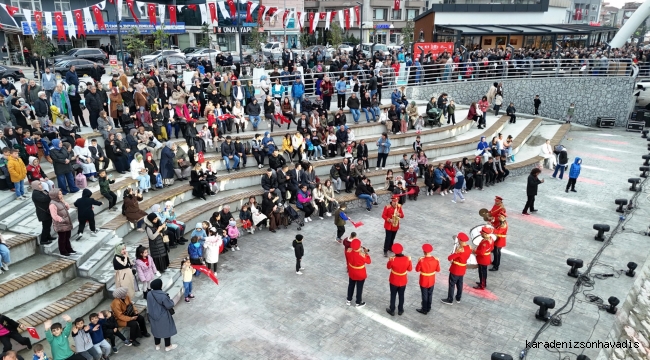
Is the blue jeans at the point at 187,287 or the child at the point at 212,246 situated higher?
the child at the point at 212,246

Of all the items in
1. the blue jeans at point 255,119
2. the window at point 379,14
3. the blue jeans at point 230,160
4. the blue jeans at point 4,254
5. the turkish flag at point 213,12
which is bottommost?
the blue jeans at point 4,254

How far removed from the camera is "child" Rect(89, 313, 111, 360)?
26.4ft

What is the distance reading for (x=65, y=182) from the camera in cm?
1240

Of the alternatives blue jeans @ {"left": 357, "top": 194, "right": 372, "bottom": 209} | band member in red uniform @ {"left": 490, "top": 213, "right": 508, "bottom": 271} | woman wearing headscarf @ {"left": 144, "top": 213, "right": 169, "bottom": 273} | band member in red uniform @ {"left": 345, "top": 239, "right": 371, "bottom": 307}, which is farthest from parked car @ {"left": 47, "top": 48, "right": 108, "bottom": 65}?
band member in red uniform @ {"left": 490, "top": 213, "right": 508, "bottom": 271}

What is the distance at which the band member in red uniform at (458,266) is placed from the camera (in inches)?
369

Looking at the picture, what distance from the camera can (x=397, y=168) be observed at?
18.1 meters

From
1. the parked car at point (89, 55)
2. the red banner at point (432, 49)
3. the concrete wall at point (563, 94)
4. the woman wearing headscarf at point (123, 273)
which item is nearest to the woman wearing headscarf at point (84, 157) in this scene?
the woman wearing headscarf at point (123, 273)

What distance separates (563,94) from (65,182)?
1031 inches

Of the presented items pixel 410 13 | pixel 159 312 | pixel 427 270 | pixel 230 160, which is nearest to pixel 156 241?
pixel 159 312

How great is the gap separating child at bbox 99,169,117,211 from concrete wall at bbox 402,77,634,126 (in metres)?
18.0

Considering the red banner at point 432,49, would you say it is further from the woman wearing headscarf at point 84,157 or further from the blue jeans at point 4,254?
the blue jeans at point 4,254

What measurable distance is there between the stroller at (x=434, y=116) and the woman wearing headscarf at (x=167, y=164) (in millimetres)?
11914

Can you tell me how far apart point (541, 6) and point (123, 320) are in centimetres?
4168

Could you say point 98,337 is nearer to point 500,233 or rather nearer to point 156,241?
point 156,241
